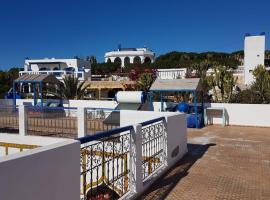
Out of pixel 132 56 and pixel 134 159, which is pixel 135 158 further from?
pixel 132 56

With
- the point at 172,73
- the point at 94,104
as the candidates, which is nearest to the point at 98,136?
the point at 94,104

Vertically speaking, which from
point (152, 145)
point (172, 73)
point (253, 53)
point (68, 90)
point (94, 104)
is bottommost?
point (152, 145)

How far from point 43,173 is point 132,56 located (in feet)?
274

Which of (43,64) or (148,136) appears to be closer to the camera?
(148,136)

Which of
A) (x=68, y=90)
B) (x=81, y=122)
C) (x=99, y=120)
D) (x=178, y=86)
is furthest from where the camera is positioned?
(x=68, y=90)

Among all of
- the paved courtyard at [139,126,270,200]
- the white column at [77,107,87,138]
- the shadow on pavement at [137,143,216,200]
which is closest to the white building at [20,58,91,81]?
the white column at [77,107,87,138]

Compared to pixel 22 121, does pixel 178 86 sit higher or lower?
higher

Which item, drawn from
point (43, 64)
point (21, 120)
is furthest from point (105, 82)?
point (43, 64)

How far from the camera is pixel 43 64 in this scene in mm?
62312

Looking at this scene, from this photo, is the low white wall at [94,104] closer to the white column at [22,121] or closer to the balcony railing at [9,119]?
the balcony railing at [9,119]

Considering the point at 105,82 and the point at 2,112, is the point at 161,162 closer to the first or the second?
the point at 2,112

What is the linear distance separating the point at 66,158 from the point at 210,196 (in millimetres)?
3330

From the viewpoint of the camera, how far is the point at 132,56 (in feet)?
283

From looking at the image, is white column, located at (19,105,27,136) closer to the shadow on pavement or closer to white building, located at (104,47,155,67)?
the shadow on pavement
